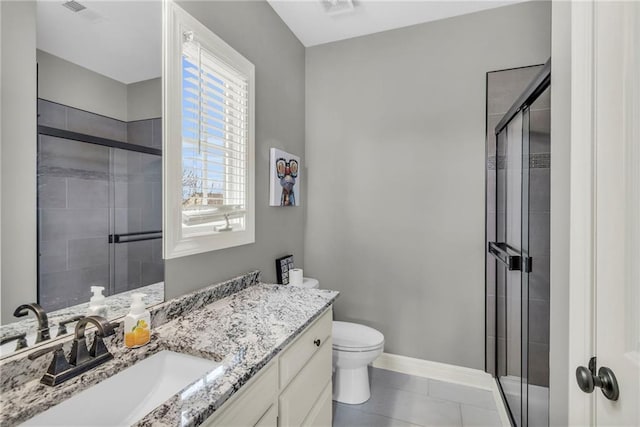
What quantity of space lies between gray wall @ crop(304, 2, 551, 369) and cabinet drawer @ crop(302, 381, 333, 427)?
99cm

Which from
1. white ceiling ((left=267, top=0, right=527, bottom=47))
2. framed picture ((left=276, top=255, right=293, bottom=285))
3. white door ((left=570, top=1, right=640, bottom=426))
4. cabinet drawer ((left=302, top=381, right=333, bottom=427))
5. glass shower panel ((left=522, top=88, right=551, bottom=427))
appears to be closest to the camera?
white door ((left=570, top=1, right=640, bottom=426))

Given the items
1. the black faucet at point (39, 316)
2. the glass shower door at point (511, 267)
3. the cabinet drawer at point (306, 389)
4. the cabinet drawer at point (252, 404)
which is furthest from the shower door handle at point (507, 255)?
the black faucet at point (39, 316)

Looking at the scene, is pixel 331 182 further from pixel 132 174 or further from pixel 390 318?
pixel 132 174

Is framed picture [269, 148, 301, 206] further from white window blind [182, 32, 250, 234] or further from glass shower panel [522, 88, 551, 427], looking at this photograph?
glass shower panel [522, 88, 551, 427]

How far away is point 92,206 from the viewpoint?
1.01 meters

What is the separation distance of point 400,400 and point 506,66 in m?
2.44

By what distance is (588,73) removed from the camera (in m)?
0.78

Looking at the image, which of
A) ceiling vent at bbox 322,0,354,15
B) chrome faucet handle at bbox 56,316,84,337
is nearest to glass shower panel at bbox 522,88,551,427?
ceiling vent at bbox 322,0,354,15

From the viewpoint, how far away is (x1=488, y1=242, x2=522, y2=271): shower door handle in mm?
1574

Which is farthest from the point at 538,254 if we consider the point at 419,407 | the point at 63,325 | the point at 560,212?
the point at 63,325

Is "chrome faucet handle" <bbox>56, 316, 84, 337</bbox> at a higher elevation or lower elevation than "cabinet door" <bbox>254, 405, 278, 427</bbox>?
higher

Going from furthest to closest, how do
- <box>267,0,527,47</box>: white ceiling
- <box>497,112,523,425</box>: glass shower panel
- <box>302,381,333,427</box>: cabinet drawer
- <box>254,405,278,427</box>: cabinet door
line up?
<box>267,0,527,47</box>: white ceiling, <box>497,112,523,425</box>: glass shower panel, <box>302,381,333,427</box>: cabinet drawer, <box>254,405,278,427</box>: cabinet door

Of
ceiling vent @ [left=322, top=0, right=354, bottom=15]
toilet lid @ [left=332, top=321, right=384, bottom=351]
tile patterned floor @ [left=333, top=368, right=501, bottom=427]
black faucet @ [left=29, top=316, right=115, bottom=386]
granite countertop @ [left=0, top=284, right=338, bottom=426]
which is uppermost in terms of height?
Answer: ceiling vent @ [left=322, top=0, right=354, bottom=15]

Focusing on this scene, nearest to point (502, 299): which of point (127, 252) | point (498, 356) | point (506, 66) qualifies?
point (498, 356)
